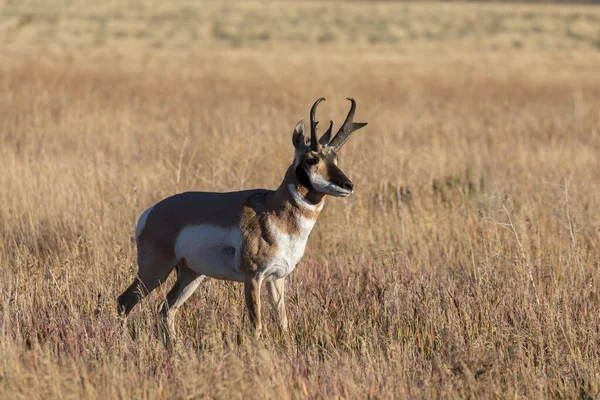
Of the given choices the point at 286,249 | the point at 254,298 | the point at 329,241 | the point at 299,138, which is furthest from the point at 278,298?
the point at 329,241

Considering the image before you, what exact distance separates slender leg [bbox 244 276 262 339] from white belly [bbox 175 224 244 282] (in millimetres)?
104

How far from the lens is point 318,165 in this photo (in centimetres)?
472

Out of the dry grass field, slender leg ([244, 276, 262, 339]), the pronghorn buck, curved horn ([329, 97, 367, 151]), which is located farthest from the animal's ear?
the dry grass field

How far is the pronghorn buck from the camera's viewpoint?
4762 mm

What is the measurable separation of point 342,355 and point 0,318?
2024 millimetres

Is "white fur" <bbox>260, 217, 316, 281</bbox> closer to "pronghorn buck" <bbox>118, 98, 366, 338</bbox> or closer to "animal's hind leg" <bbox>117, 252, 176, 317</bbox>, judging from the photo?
"pronghorn buck" <bbox>118, 98, 366, 338</bbox>

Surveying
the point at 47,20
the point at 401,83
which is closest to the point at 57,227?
the point at 401,83

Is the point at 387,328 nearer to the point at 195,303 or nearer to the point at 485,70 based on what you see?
the point at 195,303

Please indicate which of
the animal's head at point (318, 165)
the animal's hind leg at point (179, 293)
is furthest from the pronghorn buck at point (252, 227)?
the animal's hind leg at point (179, 293)

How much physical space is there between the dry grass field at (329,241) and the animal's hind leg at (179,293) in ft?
0.29

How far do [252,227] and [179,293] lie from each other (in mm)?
804

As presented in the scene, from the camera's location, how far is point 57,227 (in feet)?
25.5

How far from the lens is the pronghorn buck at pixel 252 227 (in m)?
4.76

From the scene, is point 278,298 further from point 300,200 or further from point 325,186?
point 325,186
